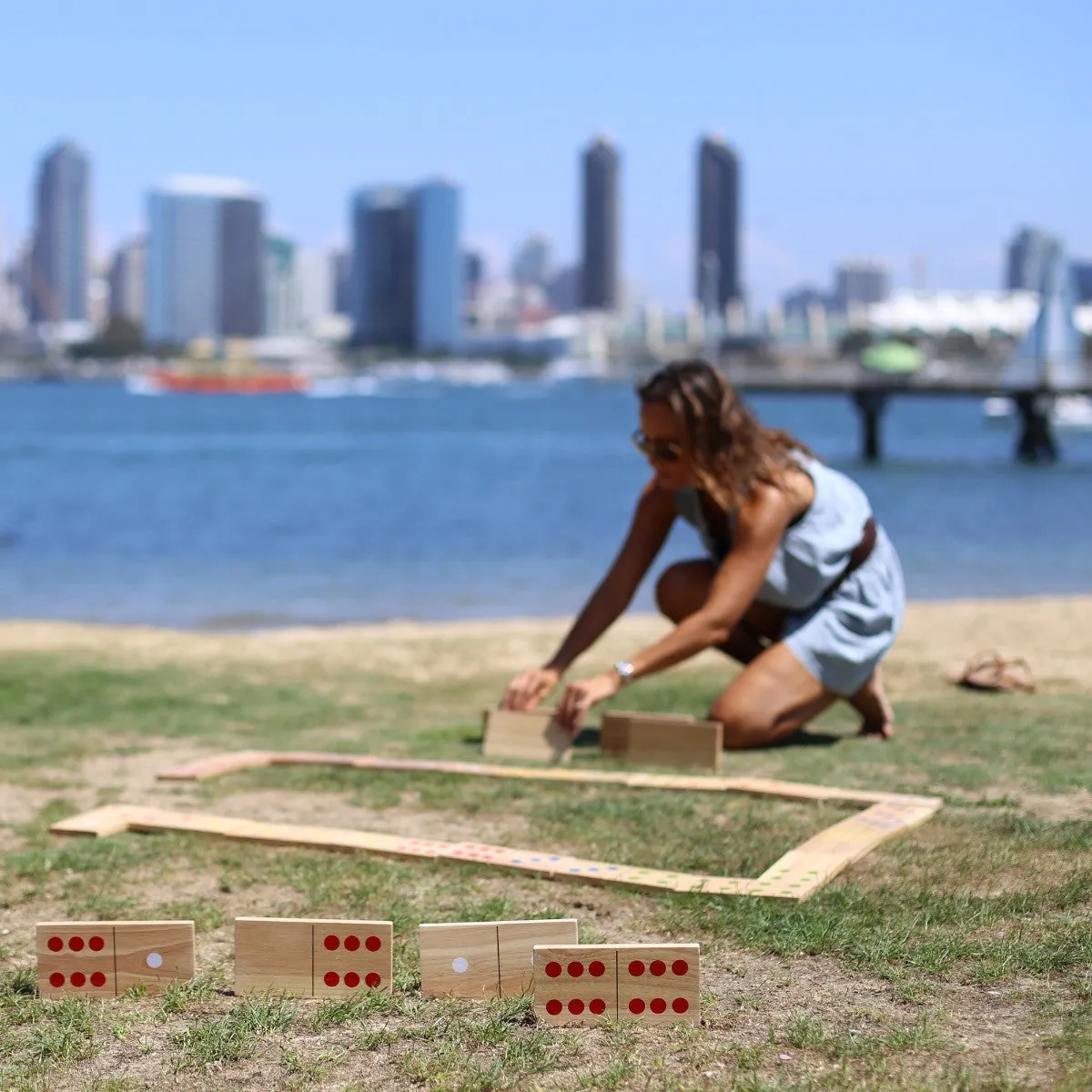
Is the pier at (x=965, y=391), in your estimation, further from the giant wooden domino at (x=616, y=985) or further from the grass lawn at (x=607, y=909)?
the giant wooden domino at (x=616, y=985)

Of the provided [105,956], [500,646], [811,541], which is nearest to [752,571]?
[811,541]

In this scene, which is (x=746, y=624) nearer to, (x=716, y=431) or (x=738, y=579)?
(x=738, y=579)

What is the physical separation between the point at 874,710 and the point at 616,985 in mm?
4079

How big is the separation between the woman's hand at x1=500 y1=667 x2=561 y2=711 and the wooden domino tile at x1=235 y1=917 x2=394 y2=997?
9.95ft

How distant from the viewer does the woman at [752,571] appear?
6.73m

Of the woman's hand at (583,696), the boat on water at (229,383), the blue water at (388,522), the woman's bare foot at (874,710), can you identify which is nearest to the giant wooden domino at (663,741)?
the woman's hand at (583,696)

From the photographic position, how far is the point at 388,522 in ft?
113

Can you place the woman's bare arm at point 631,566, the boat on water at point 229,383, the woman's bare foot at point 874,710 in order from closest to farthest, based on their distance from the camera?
the woman's bare arm at point 631,566 < the woman's bare foot at point 874,710 < the boat on water at point 229,383

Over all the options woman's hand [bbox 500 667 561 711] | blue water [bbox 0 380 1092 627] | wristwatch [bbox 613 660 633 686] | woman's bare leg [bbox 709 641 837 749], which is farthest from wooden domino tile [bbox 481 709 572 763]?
blue water [bbox 0 380 1092 627]

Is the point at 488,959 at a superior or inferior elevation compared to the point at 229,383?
inferior

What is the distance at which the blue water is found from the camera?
20625 mm

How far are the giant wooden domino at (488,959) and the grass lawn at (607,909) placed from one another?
7 cm

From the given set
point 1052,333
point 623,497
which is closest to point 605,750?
point 623,497

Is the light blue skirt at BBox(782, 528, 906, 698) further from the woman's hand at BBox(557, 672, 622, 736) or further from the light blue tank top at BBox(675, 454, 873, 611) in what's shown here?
the woman's hand at BBox(557, 672, 622, 736)
